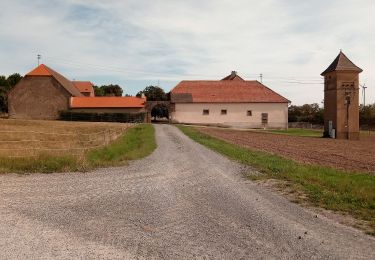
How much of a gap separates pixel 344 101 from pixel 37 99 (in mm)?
44370

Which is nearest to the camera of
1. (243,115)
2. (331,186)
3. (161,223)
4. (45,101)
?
(161,223)

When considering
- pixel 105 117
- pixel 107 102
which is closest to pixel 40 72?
pixel 107 102

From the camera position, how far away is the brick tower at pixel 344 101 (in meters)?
50.4

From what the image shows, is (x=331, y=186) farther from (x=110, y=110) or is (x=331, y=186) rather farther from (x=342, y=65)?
(x=110, y=110)

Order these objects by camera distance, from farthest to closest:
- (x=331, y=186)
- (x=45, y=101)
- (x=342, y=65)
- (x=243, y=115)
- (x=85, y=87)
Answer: (x=85, y=87), (x=243, y=115), (x=45, y=101), (x=342, y=65), (x=331, y=186)

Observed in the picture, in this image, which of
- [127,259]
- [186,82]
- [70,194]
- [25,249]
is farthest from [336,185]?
[186,82]

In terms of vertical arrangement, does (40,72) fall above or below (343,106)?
above

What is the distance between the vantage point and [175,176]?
13758mm

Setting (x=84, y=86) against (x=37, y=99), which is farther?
(x=84, y=86)

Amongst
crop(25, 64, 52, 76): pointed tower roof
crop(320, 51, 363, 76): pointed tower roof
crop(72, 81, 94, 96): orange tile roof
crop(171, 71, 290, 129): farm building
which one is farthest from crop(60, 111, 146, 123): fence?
crop(72, 81, 94, 96): orange tile roof

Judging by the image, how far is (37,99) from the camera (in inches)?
2613

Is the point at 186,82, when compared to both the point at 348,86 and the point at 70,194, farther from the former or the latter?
the point at 70,194

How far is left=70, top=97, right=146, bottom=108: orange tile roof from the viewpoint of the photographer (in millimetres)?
67125

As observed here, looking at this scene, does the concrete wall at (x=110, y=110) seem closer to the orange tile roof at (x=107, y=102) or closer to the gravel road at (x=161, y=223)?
the orange tile roof at (x=107, y=102)
